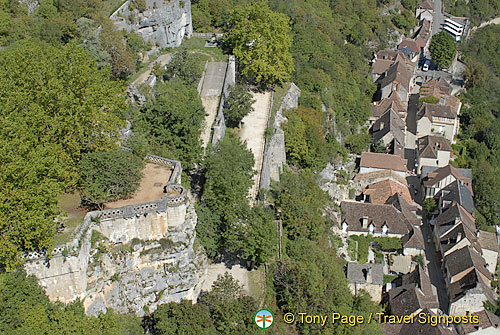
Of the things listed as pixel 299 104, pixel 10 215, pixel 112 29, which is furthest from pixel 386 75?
pixel 10 215

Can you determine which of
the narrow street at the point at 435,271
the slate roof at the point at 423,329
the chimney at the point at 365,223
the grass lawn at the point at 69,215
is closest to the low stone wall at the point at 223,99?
the grass lawn at the point at 69,215

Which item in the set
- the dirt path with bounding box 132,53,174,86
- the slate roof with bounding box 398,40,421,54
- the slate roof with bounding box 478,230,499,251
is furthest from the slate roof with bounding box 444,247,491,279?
the slate roof with bounding box 398,40,421,54

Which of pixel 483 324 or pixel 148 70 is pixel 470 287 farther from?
pixel 148 70

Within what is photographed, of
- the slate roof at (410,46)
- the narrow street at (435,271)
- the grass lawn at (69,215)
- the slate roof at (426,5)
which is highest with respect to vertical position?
the grass lawn at (69,215)

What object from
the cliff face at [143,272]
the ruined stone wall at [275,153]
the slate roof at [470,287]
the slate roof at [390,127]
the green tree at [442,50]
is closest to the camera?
the cliff face at [143,272]

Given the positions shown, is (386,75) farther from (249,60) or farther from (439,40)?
(249,60)

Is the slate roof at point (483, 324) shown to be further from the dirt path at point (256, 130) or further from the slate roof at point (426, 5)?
the slate roof at point (426, 5)

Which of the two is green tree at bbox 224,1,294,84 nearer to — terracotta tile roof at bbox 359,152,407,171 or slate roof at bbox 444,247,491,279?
terracotta tile roof at bbox 359,152,407,171
